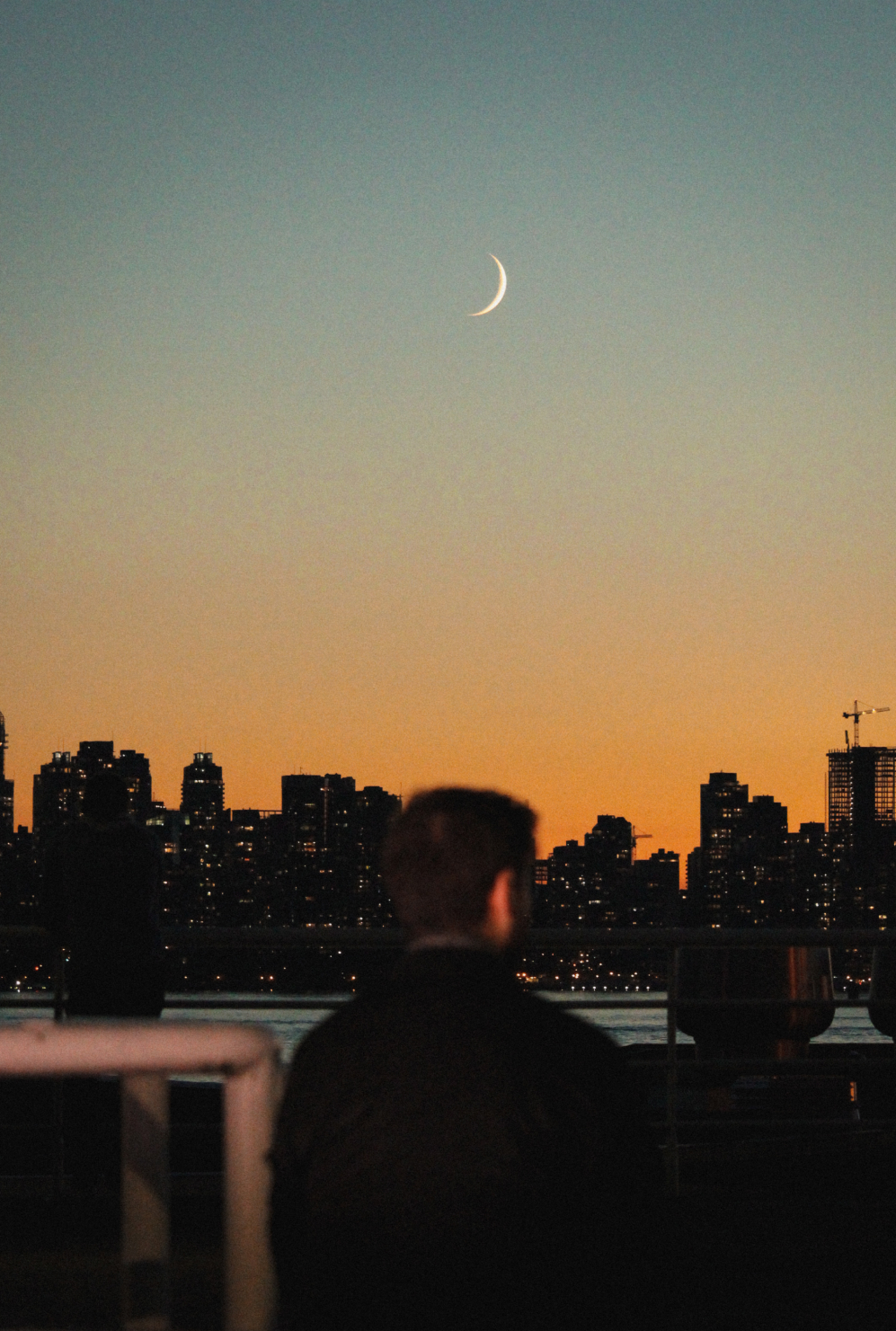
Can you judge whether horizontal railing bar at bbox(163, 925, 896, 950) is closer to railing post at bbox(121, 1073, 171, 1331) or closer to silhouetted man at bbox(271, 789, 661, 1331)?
silhouetted man at bbox(271, 789, 661, 1331)

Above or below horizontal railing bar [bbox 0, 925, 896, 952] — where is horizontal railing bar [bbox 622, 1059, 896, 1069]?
below

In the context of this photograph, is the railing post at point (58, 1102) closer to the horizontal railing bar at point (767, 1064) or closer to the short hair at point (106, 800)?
the short hair at point (106, 800)

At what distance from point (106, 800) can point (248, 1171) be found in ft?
15.8

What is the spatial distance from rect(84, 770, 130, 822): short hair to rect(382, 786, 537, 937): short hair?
4.33 m

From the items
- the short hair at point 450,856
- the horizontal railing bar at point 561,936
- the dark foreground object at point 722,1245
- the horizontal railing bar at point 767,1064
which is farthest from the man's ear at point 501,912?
the horizontal railing bar at point 561,936

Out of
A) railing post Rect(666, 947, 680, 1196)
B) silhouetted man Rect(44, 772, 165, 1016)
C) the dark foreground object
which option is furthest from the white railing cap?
railing post Rect(666, 947, 680, 1196)

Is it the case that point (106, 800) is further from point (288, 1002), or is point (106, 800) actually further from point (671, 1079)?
point (671, 1079)

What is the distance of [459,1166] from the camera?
80.4 inches

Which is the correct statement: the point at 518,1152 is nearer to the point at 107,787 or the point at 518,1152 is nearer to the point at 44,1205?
the point at 107,787

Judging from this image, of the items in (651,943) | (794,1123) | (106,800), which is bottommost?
(794,1123)

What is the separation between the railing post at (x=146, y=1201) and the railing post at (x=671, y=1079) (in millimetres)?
5238

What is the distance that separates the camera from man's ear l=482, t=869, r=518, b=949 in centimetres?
226

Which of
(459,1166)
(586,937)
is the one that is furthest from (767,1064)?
(459,1166)

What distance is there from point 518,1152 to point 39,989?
531 cm
